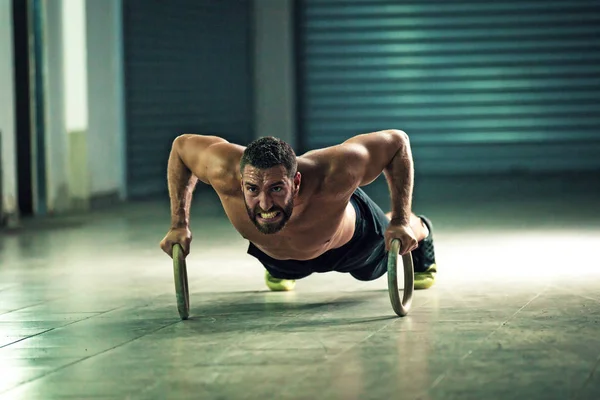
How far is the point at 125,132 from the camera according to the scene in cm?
1272

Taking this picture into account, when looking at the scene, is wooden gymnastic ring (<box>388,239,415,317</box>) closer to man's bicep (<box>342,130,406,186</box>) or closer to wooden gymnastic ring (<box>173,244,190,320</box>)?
man's bicep (<box>342,130,406,186</box>)

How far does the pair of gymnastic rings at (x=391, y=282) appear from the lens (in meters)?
5.14

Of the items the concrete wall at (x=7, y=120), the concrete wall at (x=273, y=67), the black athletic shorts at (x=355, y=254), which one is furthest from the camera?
the concrete wall at (x=273, y=67)

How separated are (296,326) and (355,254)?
2.38 ft

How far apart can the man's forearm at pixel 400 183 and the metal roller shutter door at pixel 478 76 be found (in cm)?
931

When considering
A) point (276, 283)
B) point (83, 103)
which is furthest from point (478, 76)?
point (276, 283)

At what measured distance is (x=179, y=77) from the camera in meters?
13.6

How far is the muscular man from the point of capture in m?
4.87

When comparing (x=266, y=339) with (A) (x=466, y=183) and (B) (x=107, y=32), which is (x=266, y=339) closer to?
(B) (x=107, y=32)

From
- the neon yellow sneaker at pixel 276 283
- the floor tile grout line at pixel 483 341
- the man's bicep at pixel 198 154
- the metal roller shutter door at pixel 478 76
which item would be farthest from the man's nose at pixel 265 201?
the metal roller shutter door at pixel 478 76

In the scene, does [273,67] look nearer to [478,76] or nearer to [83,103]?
[478,76]

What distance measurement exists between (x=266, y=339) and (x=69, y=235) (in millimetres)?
4811

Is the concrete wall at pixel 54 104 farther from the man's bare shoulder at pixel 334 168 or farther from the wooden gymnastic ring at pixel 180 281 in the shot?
the man's bare shoulder at pixel 334 168

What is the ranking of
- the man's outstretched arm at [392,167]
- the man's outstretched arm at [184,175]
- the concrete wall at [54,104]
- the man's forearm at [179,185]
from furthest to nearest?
the concrete wall at [54,104] → the man's forearm at [179,185] → the man's outstretched arm at [184,175] → the man's outstretched arm at [392,167]
